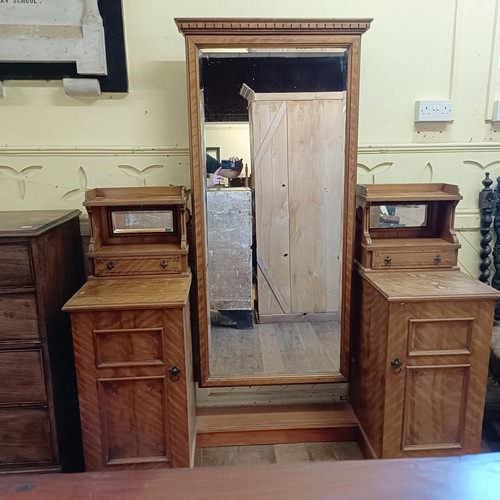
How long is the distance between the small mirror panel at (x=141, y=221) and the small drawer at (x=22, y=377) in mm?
610

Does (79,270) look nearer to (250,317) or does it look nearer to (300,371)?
(250,317)

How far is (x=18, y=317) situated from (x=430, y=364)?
1.52 meters

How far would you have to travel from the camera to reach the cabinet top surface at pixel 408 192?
1852mm

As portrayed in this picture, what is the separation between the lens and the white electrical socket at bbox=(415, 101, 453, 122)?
2021 millimetres

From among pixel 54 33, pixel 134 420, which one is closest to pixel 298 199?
pixel 134 420

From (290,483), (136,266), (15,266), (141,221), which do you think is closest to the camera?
(290,483)

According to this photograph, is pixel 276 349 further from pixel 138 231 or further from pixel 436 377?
pixel 138 231

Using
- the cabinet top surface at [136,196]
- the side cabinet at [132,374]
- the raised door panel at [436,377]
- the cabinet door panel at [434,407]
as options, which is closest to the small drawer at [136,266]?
the side cabinet at [132,374]

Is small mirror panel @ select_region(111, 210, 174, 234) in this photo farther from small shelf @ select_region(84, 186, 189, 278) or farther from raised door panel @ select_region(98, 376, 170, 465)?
raised door panel @ select_region(98, 376, 170, 465)

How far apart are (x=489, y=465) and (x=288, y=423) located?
146cm

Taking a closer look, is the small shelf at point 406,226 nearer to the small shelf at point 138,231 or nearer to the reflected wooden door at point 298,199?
the reflected wooden door at point 298,199

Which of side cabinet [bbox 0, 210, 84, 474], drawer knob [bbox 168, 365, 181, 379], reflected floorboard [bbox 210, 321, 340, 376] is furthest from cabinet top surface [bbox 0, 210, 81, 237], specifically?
reflected floorboard [bbox 210, 321, 340, 376]

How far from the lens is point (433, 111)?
203 centimetres

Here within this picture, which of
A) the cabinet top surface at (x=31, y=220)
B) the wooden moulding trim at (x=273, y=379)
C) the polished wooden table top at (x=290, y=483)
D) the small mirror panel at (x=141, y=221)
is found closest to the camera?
the polished wooden table top at (x=290, y=483)
